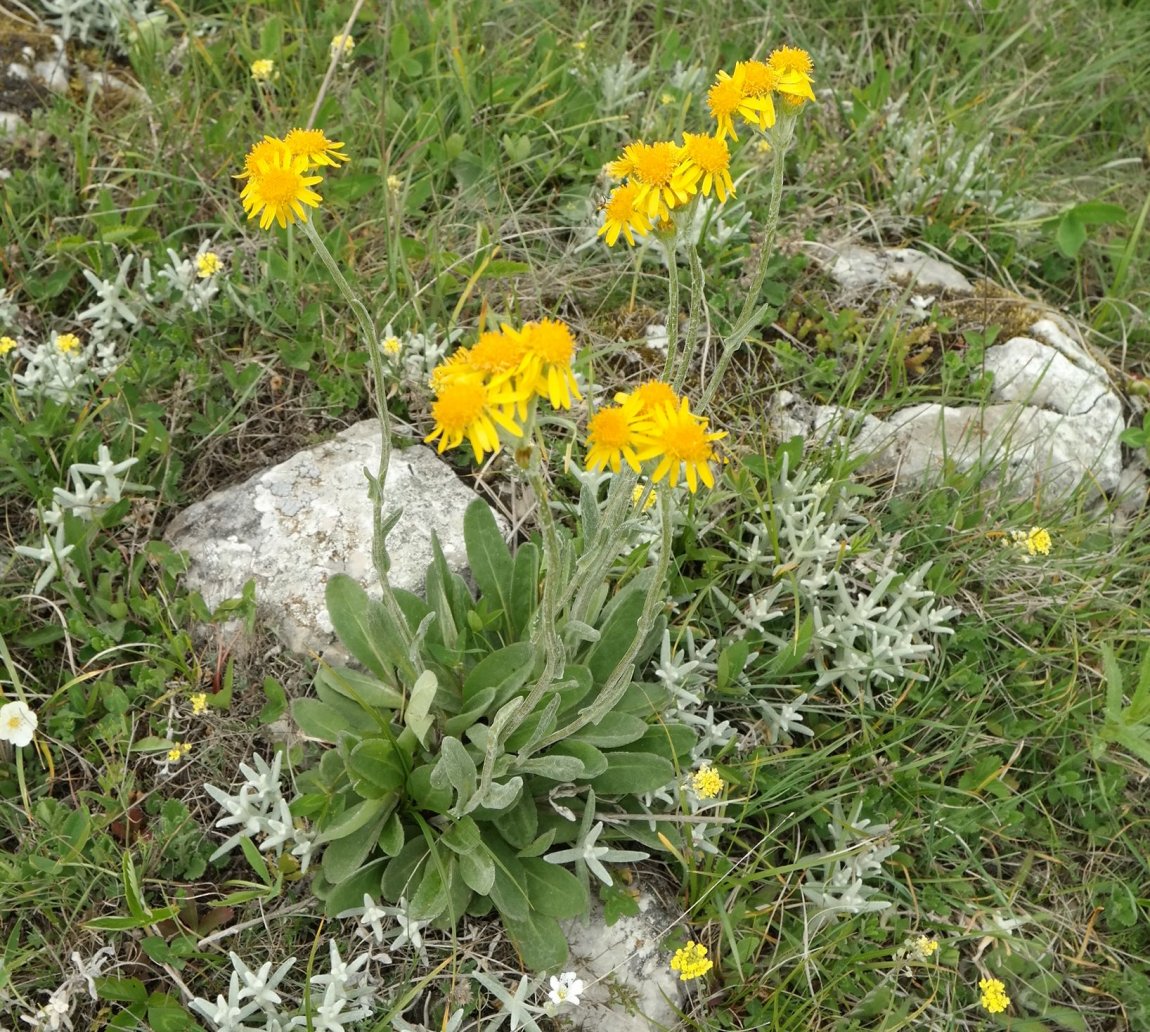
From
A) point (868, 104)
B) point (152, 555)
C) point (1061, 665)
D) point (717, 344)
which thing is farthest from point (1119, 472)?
point (152, 555)

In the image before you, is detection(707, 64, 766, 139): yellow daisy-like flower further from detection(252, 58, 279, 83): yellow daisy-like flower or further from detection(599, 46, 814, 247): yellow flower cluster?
detection(252, 58, 279, 83): yellow daisy-like flower

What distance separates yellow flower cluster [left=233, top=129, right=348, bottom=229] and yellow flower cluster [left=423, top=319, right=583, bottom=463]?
1.67 feet

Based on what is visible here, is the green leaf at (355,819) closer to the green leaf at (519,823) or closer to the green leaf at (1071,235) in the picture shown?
the green leaf at (519,823)

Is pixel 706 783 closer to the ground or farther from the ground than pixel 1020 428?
closer to the ground

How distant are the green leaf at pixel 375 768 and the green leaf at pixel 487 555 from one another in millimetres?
495

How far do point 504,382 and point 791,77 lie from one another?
36.2 inches

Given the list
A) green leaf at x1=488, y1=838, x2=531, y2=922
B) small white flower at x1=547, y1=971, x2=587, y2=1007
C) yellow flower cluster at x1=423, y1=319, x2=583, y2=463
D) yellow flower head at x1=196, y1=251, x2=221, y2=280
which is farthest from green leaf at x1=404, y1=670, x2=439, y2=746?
yellow flower head at x1=196, y1=251, x2=221, y2=280

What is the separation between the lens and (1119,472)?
138 inches

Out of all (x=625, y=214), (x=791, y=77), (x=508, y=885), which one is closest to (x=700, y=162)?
(x=625, y=214)

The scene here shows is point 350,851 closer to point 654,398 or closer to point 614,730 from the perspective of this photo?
point 614,730

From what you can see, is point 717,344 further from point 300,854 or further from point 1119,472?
point 300,854

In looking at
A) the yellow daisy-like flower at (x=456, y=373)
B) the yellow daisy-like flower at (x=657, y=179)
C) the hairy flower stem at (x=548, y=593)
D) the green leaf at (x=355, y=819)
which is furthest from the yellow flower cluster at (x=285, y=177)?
the green leaf at (x=355, y=819)

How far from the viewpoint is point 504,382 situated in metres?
1.59

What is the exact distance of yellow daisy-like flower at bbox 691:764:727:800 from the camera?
2.48m
